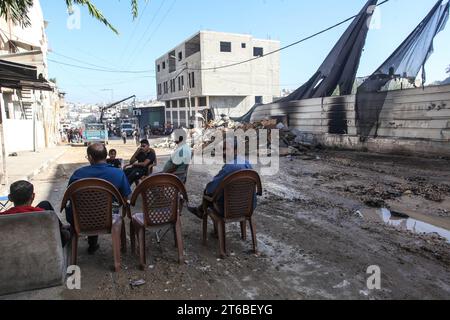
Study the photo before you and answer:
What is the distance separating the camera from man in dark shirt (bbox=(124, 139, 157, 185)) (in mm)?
7156

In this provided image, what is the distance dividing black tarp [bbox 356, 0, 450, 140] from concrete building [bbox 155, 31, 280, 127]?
2364 centimetres

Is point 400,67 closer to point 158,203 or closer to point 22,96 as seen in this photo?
point 158,203

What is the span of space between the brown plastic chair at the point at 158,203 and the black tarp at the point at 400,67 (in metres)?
11.3

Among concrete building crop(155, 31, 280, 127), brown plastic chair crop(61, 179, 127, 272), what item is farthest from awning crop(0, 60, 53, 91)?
concrete building crop(155, 31, 280, 127)

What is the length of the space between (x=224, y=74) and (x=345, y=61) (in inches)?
992

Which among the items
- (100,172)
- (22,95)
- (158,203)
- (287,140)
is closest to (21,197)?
(100,172)

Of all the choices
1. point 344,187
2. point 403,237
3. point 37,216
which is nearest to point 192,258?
point 37,216

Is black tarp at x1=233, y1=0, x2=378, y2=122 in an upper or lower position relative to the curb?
upper

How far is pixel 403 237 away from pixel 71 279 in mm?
4321

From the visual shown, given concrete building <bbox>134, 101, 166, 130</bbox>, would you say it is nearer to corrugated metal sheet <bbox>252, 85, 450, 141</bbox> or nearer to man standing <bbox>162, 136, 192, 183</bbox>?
A: corrugated metal sheet <bbox>252, 85, 450, 141</bbox>

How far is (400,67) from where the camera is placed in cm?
1280

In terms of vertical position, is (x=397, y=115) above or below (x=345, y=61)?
below

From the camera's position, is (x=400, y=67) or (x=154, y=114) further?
(x=154, y=114)
